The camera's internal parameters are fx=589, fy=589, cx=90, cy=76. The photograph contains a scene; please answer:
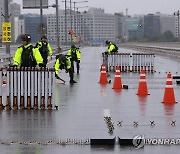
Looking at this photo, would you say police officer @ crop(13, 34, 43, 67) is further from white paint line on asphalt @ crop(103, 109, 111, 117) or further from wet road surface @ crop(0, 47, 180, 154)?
white paint line on asphalt @ crop(103, 109, 111, 117)

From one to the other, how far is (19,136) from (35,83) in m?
4.01

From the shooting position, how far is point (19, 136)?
10734mm

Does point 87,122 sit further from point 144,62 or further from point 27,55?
point 144,62

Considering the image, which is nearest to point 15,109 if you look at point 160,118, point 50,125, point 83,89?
point 50,125

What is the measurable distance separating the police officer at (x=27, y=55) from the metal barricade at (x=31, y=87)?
71 centimetres

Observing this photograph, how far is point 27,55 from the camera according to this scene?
50.8ft

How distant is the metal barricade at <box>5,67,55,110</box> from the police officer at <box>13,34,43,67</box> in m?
0.71

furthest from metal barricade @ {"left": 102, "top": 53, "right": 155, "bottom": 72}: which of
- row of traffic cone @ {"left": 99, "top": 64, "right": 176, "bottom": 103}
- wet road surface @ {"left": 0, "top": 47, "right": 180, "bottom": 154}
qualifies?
wet road surface @ {"left": 0, "top": 47, "right": 180, "bottom": 154}

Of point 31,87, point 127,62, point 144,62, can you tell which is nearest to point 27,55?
point 31,87

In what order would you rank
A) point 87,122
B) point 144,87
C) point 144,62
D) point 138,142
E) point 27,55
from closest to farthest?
1. point 138,142
2. point 87,122
3. point 27,55
4. point 144,87
5. point 144,62

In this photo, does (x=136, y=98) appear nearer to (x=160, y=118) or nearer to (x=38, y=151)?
(x=160, y=118)

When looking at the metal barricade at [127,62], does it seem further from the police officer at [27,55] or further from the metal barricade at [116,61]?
the police officer at [27,55]

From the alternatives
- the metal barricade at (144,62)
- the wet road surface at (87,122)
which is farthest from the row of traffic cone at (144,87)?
the metal barricade at (144,62)

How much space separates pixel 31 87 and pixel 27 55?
1168 millimetres
